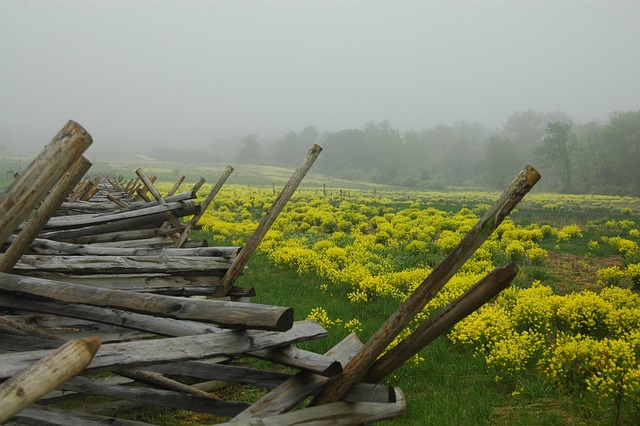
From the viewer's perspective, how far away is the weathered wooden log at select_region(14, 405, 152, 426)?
307 centimetres

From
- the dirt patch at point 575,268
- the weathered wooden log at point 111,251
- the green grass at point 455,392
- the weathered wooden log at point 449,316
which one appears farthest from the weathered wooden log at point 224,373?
the dirt patch at point 575,268

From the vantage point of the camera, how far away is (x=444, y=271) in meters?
2.68

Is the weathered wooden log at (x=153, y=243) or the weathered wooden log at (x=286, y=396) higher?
the weathered wooden log at (x=286, y=396)

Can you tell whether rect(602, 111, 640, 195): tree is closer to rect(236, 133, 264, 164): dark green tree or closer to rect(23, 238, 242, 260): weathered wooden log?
rect(23, 238, 242, 260): weathered wooden log

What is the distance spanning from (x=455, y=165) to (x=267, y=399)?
12876 centimetres

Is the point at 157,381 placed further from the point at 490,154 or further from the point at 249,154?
the point at 249,154

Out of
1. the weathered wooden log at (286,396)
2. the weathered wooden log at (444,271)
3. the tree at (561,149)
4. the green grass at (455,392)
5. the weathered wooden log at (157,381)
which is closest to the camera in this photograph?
the weathered wooden log at (444,271)

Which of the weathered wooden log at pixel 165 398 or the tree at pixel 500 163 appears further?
the tree at pixel 500 163

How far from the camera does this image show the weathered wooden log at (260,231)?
190 inches

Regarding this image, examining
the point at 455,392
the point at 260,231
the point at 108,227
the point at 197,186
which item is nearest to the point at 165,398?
the point at 260,231

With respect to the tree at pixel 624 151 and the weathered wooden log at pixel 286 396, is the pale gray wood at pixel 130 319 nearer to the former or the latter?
the weathered wooden log at pixel 286 396

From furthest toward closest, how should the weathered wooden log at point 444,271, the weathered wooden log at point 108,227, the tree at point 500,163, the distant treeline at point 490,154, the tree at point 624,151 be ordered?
1. the tree at point 500,163
2. the distant treeline at point 490,154
3. the tree at point 624,151
4. the weathered wooden log at point 108,227
5. the weathered wooden log at point 444,271

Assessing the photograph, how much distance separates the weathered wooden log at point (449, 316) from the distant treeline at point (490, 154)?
75466 millimetres

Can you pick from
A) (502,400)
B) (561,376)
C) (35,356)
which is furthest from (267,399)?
(561,376)
